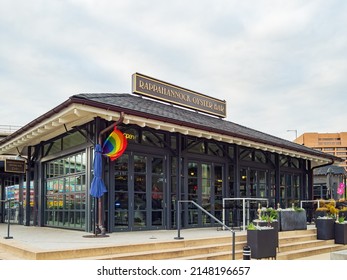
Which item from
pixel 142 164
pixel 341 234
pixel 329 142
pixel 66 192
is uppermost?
pixel 329 142

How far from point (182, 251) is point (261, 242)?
1.92m

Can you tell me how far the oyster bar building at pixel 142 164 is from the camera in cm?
1044

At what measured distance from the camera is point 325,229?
1182 cm

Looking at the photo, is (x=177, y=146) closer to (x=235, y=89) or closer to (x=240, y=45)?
(x=240, y=45)

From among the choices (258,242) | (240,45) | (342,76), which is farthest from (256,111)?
(258,242)

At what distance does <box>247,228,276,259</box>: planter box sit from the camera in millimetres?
8852

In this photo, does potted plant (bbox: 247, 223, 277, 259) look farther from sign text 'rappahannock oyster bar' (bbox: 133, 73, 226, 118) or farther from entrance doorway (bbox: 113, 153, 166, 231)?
sign text 'rappahannock oyster bar' (bbox: 133, 73, 226, 118)

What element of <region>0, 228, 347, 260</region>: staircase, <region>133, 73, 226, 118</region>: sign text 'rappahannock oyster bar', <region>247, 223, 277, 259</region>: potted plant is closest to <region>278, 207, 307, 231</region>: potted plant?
<region>0, 228, 347, 260</region>: staircase

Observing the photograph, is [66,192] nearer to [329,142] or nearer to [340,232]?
[340,232]

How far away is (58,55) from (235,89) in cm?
1140

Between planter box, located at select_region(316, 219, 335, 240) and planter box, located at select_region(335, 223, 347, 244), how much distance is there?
11cm

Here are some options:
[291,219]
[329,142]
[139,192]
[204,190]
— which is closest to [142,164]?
[139,192]

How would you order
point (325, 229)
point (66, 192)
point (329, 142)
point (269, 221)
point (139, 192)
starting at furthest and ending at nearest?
1. point (329, 142)
2. point (66, 192)
3. point (325, 229)
4. point (139, 192)
5. point (269, 221)
